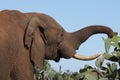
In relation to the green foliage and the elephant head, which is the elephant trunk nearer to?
the elephant head

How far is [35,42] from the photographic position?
4.49 meters

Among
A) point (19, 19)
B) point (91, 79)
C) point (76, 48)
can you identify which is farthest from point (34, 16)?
point (91, 79)

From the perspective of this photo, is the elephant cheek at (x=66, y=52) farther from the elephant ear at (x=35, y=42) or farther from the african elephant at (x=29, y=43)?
the elephant ear at (x=35, y=42)

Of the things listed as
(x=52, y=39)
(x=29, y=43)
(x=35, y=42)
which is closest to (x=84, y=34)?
(x=52, y=39)

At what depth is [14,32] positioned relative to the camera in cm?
430

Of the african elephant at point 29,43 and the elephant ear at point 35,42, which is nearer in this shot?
the african elephant at point 29,43

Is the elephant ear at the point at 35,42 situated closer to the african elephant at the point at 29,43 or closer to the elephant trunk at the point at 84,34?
the african elephant at the point at 29,43

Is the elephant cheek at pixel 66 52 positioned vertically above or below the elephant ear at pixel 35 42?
below

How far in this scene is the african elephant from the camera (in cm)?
422

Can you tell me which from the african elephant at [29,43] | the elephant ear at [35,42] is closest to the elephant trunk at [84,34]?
the african elephant at [29,43]

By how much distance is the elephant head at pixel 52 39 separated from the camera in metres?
4.48

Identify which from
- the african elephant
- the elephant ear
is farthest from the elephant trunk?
the elephant ear

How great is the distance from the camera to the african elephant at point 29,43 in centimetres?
422

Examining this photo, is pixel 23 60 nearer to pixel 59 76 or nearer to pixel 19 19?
pixel 19 19
